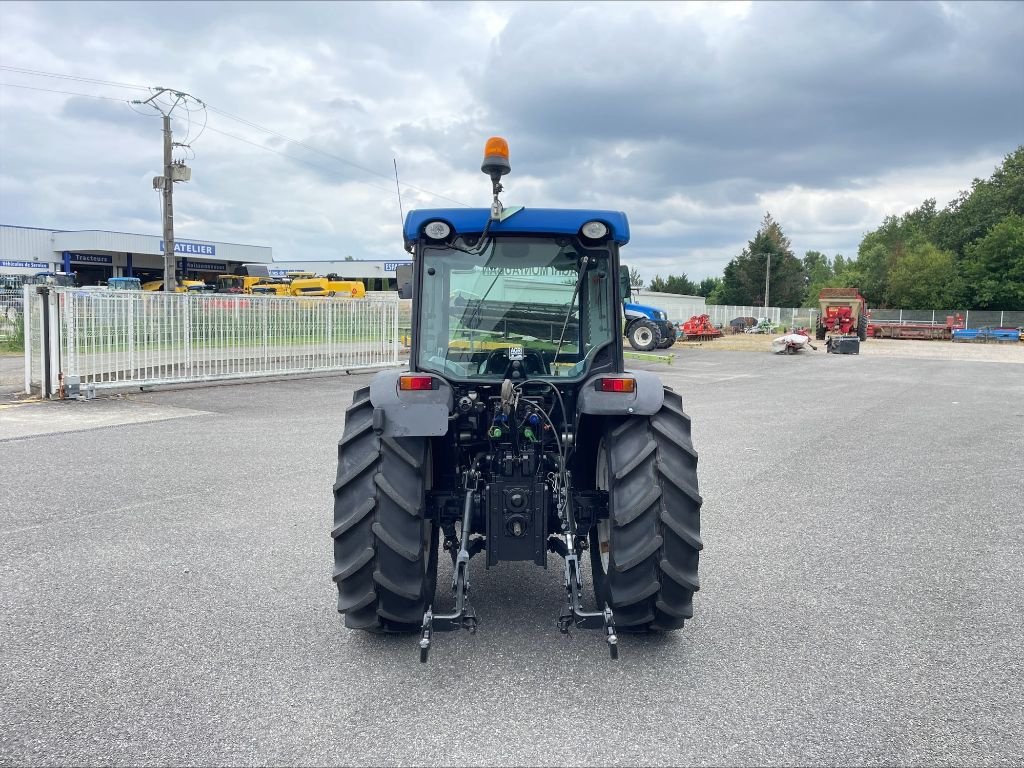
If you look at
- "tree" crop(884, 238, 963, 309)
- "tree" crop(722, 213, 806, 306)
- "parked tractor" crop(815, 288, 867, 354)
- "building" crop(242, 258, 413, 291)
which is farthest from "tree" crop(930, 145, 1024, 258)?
"building" crop(242, 258, 413, 291)

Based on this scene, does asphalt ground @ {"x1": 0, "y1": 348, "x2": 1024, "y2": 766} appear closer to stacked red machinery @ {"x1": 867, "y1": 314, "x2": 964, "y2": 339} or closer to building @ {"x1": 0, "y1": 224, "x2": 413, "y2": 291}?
stacked red machinery @ {"x1": 867, "y1": 314, "x2": 964, "y2": 339}

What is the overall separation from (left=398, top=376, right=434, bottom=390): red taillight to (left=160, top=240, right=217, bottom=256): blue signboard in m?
56.9

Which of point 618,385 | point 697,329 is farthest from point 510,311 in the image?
point 697,329

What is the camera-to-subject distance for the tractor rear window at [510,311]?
14.1ft

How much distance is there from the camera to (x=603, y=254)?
14.1 feet

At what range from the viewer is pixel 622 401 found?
12.8 ft

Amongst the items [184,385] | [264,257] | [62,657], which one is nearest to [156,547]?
[62,657]

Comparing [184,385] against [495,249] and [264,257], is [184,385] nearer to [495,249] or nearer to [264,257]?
[495,249]

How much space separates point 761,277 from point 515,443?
87220 millimetres

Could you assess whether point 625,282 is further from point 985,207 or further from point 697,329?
point 985,207

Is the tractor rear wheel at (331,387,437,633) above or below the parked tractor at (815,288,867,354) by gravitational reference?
below

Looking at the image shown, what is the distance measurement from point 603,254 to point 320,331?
1555cm

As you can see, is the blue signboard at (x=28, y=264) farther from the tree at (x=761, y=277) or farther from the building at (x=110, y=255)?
the tree at (x=761, y=277)

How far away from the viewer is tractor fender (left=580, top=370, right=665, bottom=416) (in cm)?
387
